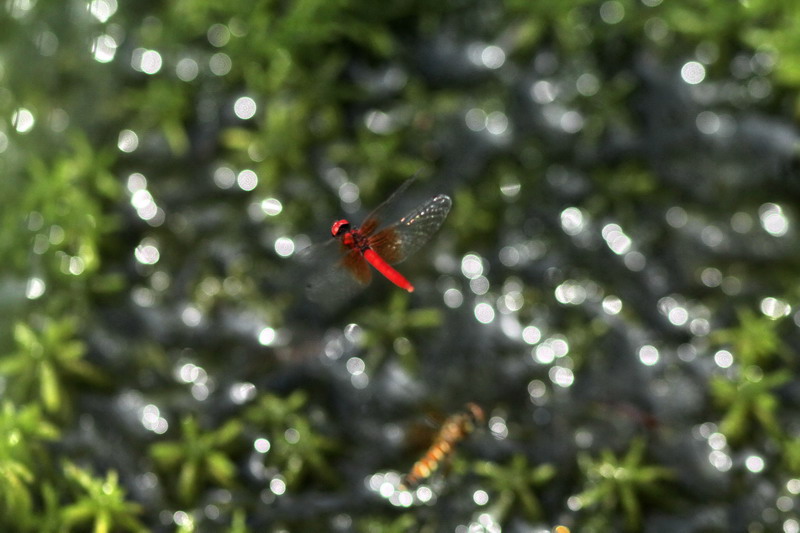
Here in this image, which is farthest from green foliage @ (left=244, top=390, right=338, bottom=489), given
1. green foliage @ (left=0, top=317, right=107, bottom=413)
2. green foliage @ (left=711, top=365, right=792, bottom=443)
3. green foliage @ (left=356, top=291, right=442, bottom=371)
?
green foliage @ (left=711, top=365, right=792, bottom=443)

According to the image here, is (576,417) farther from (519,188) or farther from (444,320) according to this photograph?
(519,188)

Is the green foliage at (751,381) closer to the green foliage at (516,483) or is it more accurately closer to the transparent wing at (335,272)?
the green foliage at (516,483)

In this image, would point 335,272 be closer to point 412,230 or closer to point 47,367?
point 412,230

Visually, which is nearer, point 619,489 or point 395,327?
point 619,489

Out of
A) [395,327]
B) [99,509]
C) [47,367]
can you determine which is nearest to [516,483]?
[395,327]

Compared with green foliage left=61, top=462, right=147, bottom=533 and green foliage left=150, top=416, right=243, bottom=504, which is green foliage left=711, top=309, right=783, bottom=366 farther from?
green foliage left=61, top=462, right=147, bottom=533

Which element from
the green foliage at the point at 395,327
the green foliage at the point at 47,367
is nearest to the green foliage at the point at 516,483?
the green foliage at the point at 395,327
